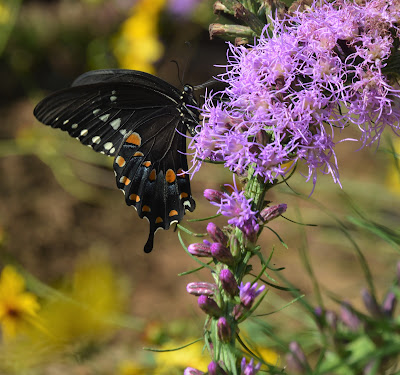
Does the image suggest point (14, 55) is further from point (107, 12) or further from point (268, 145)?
point (268, 145)

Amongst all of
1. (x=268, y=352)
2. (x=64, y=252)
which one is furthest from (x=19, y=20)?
(x=268, y=352)

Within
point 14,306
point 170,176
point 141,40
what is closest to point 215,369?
point 170,176

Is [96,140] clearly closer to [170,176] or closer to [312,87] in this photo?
[170,176]

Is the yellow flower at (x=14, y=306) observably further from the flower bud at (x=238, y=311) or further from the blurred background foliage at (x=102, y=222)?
the flower bud at (x=238, y=311)

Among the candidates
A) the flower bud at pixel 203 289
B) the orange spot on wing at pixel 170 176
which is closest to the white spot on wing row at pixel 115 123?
the orange spot on wing at pixel 170 176

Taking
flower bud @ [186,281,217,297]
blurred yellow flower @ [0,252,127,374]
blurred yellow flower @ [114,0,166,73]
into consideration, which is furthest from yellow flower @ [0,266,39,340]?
blurred yellow flower @ [114,0,166,73]
